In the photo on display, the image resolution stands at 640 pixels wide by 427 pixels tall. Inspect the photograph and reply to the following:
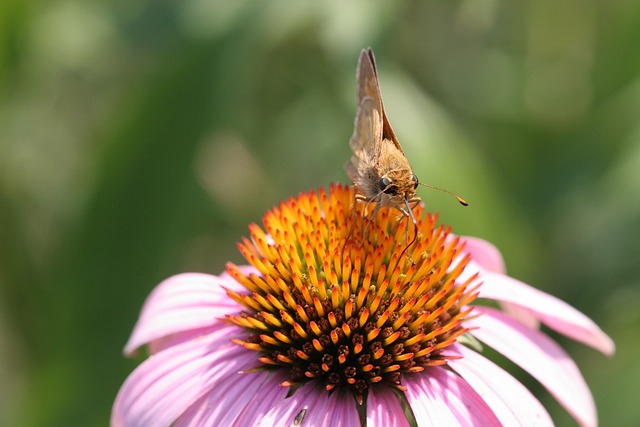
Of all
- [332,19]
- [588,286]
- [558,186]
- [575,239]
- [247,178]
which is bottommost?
[588,286]

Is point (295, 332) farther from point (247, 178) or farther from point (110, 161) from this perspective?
point (247, 178)

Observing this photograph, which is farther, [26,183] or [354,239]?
[26,183]

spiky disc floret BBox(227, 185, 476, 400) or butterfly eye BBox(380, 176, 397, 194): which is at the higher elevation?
butterfly eye BBox(380, 176, 397, 194)

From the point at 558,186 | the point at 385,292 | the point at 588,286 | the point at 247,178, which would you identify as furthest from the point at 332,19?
the point at 385,292

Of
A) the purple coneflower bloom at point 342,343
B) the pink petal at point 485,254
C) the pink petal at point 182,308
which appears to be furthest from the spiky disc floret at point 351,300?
the pink petal at point 485,254

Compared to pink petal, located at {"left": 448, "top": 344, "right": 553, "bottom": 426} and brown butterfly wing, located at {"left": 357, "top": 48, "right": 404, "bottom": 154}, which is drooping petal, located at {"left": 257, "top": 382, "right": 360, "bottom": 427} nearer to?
pink petal, located at {"left": 448, "top": 344, "right": 553, "bottom": 426}

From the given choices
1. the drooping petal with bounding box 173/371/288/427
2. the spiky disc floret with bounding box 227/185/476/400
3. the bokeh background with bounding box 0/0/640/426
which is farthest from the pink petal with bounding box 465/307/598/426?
the bokeh background with bounding box 0/0/640/426
